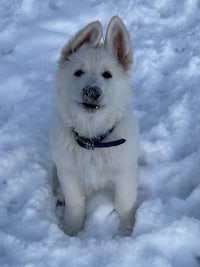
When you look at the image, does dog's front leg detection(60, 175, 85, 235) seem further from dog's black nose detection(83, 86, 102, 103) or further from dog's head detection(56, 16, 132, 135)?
dog's black nose detection(83, 86, 102, 103)

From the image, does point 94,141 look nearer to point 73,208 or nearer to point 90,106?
point 90,106

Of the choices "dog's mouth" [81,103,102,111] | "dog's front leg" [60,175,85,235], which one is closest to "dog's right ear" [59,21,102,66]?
"dog's mouth" [81,103,102,111]

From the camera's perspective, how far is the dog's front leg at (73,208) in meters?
3.33

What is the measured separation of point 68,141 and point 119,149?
1.08ft

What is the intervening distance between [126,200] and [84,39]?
1.09 metres

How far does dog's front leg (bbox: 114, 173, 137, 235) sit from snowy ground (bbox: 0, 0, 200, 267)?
0.07m

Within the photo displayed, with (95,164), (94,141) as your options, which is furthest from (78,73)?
(95,164)

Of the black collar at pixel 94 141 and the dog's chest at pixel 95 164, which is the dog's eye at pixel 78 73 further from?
the dog's chest at pixel 95 164

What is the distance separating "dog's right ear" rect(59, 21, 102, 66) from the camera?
297 cm

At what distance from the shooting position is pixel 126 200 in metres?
3.35

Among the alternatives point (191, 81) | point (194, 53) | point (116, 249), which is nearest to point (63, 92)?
point (116, 249)

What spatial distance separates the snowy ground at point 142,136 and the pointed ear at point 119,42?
1.01m

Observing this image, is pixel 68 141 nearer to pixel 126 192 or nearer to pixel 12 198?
pixel 126 192

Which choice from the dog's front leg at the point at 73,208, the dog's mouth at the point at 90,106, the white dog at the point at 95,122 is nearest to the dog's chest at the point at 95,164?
the white dog at the point at 95,122
